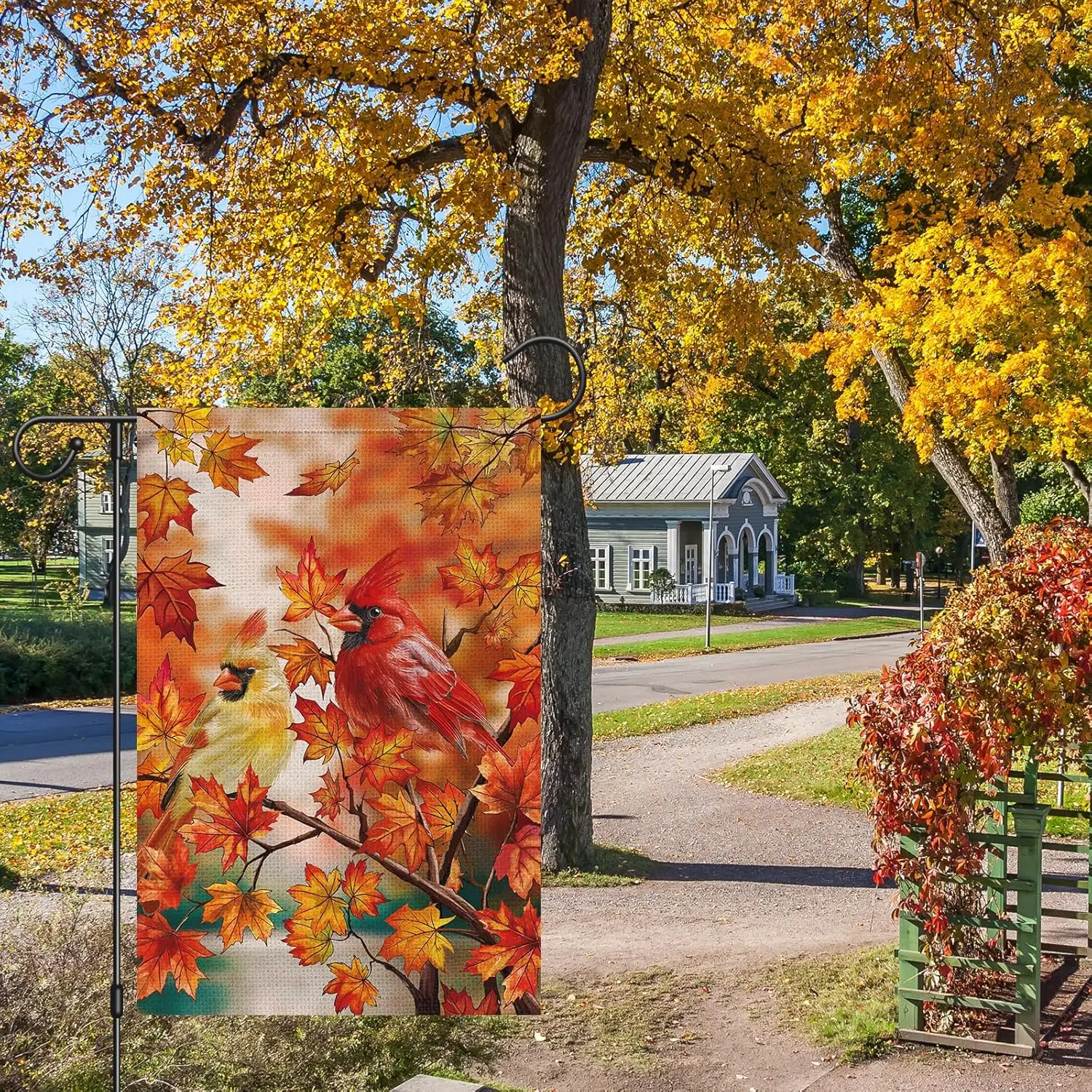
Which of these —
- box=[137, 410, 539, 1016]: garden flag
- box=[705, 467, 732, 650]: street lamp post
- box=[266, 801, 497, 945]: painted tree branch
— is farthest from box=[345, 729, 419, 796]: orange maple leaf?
box=[705, 467, 732, 650]: street lamp post

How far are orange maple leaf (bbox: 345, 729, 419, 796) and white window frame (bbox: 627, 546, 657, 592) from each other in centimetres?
4145

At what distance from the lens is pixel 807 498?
51.2 meters

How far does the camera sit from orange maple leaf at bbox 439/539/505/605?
3619mm

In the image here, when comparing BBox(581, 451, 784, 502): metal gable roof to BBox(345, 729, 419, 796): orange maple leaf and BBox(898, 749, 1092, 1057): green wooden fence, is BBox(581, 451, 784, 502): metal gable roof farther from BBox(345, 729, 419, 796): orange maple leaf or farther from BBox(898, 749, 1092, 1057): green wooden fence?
BBox(345, 729, 419, 796): orange maple leaf

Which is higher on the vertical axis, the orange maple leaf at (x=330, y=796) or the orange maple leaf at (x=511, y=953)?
the orange maple leaf at (x=330, y=796)

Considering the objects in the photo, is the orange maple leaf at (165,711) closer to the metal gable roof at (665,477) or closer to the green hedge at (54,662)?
the green hedge at (54,662)

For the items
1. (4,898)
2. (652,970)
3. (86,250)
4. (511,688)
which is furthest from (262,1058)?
(86,250)

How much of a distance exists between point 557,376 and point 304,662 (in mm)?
6563

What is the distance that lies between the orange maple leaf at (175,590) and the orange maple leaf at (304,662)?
27cm

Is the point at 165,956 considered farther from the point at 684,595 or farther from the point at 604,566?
the point at 604,566

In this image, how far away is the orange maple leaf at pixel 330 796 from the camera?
3609 millimetres

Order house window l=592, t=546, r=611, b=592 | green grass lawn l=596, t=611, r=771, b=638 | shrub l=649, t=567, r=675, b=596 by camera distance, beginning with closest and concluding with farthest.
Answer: green grass lawn l=596, t=611, r=771, b=638 < shrub l=649, t=567, r=675, b=596 < house window l=592, t=546, r=611, b=592

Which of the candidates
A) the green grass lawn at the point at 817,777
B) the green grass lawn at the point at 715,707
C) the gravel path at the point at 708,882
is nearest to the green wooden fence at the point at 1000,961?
the gravel path at the point at 708,882

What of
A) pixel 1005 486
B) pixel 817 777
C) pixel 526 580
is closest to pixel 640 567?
pixel 1005 486
